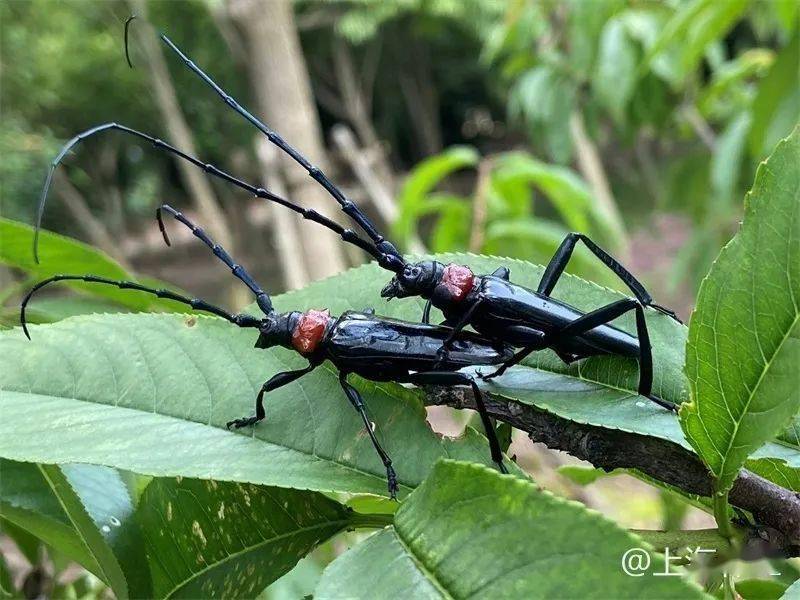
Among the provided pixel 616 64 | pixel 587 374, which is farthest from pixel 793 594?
pixel 616 64

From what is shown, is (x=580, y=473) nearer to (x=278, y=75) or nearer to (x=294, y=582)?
(x=294, y=582)

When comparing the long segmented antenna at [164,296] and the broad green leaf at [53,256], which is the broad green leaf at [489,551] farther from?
the broad green leaf at [53,256]

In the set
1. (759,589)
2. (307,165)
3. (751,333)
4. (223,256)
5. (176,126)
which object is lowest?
(759,589)

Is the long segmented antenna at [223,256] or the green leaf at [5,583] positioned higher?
the long segmented antenna at [223,256]

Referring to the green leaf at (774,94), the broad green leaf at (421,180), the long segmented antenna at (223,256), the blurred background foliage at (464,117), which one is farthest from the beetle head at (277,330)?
the green leaf at (774,94)

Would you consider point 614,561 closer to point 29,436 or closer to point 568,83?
point 29,436
